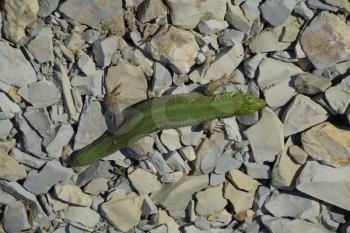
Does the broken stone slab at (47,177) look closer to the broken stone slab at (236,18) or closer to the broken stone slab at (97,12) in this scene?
the broken stone slab at (97,12)

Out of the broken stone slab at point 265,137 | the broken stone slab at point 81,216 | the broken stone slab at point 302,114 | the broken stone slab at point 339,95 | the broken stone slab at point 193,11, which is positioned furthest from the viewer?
the broken stone slab at point 81,216

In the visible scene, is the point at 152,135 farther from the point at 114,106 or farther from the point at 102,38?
the point at 102,38

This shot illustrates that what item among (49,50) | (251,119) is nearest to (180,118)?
(251,119)

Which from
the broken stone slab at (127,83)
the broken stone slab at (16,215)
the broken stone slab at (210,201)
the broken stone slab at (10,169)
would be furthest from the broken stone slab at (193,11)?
the broken stone slab at (16,215)

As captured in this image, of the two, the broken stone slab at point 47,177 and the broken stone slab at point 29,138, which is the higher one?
the broken stone slab at point 29,138

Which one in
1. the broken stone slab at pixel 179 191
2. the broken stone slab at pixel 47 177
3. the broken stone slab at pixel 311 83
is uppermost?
the broken stone slab at pixel 311 83

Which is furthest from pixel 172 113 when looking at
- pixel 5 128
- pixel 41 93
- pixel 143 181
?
pixel 5 128
